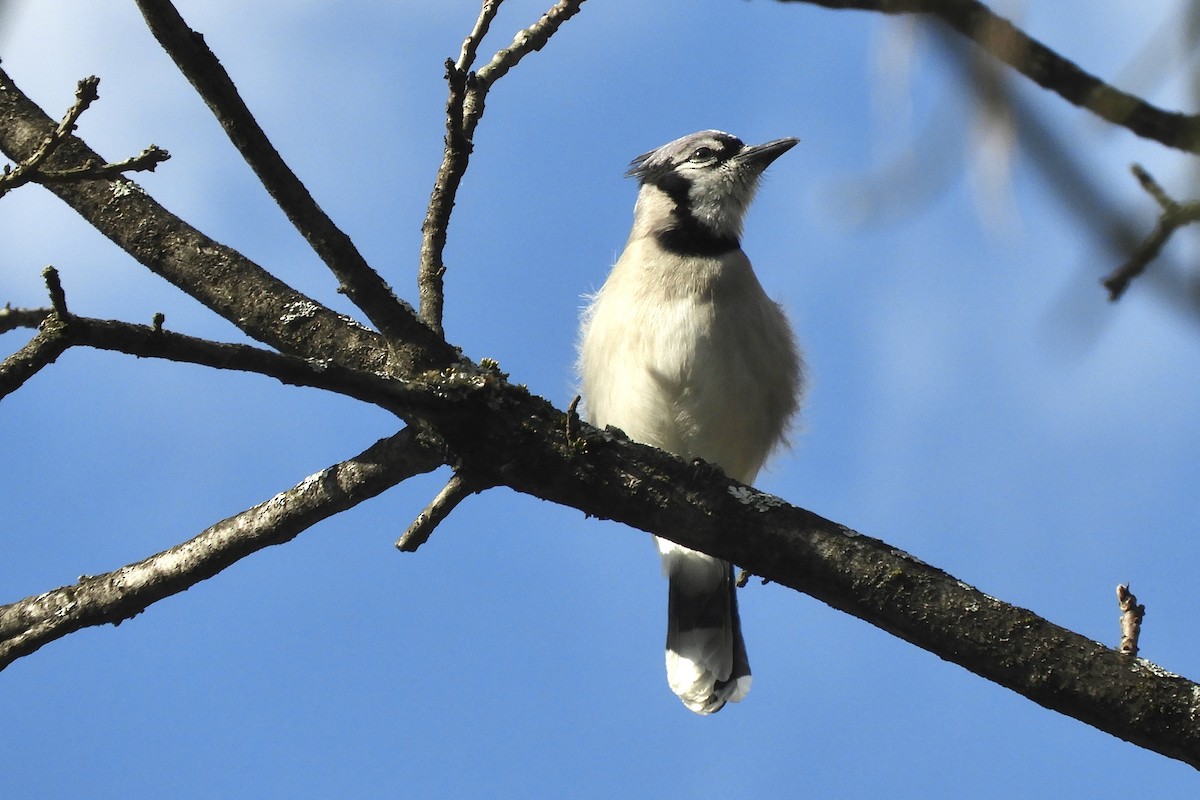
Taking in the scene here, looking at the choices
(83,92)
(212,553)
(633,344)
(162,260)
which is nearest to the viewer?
(83,92)

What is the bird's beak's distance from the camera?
6.21 metres

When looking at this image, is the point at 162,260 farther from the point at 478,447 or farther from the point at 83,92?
the point at 478,447

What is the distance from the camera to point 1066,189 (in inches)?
41.9

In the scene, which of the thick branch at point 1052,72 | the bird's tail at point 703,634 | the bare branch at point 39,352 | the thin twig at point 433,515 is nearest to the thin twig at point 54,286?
the bare branch at point 39,352

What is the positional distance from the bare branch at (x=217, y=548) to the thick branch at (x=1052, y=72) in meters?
2.17

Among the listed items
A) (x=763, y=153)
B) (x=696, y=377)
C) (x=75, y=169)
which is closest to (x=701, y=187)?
(x=763, y=153)

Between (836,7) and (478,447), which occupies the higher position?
(478,447)

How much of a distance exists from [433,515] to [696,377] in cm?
183

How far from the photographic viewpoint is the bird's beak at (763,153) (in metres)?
6.21

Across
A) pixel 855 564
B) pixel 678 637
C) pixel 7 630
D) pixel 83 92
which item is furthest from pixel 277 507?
pixel 678 637

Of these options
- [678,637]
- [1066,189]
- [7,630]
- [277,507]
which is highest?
[678,637]

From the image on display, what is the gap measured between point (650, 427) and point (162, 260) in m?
2.36

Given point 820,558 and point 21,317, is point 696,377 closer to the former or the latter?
point 820,558

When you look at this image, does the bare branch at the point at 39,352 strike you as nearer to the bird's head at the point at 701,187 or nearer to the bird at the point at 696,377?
the bird at the point at 696,377
